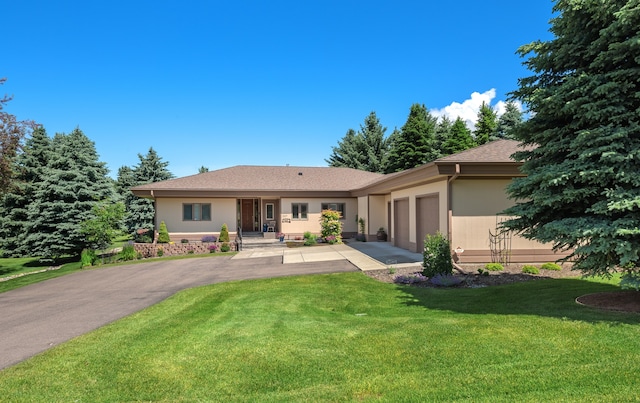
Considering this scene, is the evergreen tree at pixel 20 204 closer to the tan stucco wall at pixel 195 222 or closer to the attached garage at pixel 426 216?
the tan stucco wall at pixel 195 222

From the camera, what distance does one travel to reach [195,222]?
2288cm

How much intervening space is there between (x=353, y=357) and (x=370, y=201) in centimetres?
1740

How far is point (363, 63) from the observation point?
19.7 metres

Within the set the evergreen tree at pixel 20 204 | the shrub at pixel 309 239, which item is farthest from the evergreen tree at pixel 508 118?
the evergreen tree at pixel 20 204

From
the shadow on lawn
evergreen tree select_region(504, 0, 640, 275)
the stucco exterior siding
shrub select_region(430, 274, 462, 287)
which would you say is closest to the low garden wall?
→ the stucco exterior siding

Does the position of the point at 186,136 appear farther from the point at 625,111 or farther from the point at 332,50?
the point at 625,111

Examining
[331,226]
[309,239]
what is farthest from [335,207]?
[309,239]

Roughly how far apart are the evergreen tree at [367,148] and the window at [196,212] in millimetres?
26546

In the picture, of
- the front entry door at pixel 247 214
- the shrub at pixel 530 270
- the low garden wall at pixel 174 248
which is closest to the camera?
the shrub at pixel 530 270

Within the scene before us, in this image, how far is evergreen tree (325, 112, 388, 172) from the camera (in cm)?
4603

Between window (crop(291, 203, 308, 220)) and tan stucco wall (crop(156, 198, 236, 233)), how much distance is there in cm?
411

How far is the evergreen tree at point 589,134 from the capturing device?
5184 mm

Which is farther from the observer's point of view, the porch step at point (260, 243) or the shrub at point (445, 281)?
the porch step at point (260, 243)

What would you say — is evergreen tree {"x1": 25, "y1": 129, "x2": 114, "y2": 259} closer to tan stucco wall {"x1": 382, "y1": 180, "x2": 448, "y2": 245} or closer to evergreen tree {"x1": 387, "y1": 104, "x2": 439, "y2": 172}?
tan stucco wall {"x1": 382, "y1": 180, "x2": 448, "y2": 245}
